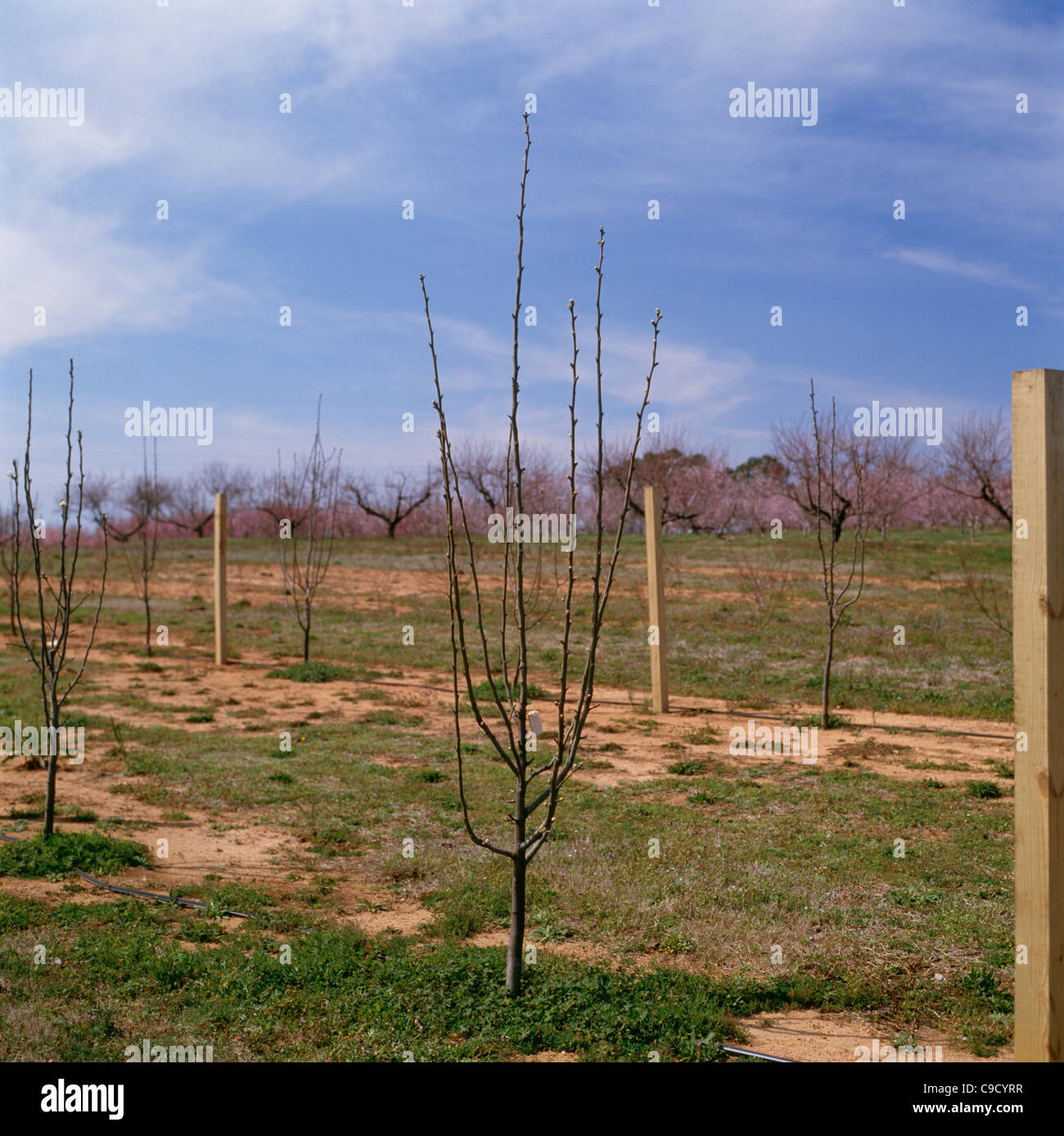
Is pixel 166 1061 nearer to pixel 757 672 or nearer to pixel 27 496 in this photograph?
pixel 27 496

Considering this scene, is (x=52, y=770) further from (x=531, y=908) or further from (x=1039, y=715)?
(x=1039, y=715)

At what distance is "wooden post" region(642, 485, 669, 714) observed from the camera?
1112 centimetres

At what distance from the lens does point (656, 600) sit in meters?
11.2

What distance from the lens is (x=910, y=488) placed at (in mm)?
44781

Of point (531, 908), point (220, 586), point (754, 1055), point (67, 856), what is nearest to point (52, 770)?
point (67, 856)

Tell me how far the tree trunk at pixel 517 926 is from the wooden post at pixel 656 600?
23.9 ft

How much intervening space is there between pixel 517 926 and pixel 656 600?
7.57 meters

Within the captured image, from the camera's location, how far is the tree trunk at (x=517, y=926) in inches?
155

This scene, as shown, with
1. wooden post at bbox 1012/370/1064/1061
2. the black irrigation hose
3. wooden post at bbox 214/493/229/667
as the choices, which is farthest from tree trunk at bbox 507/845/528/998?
wooden post at bbox 214/493/229/667

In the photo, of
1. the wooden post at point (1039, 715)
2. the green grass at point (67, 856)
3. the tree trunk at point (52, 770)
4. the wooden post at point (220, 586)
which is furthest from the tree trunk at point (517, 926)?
the wooden post at point (220, 586)

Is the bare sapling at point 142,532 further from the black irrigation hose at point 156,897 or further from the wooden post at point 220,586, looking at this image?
the black irrigation hose at point 156,897

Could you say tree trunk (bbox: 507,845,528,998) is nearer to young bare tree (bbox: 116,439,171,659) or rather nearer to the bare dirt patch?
the bare dirt patch
